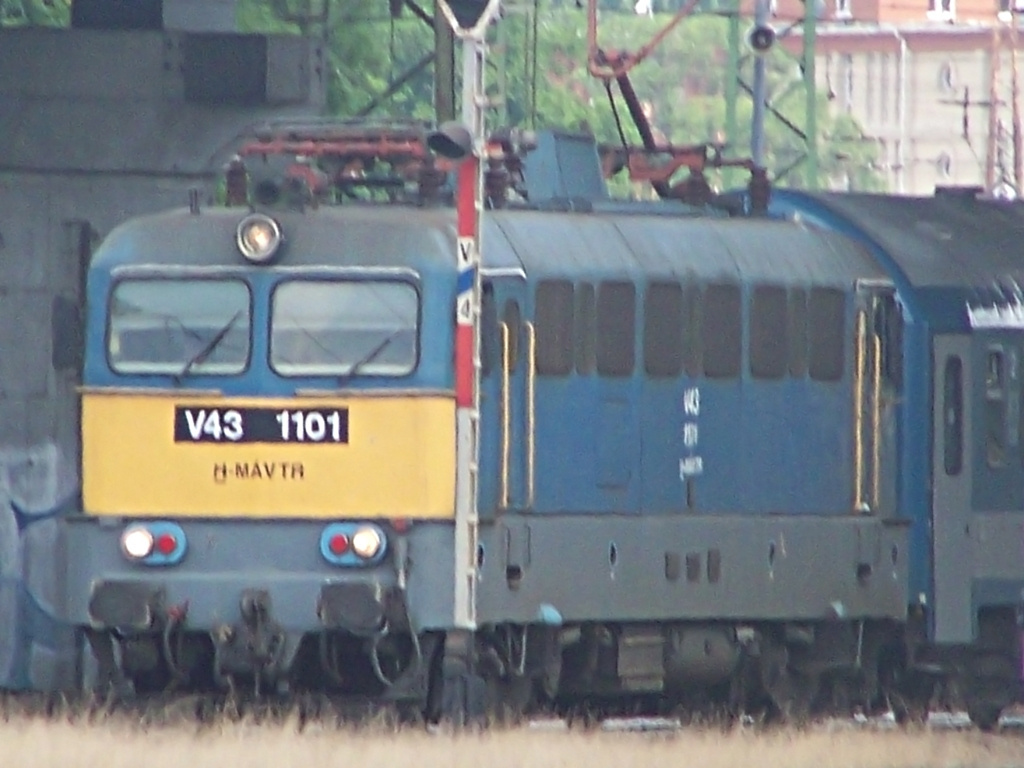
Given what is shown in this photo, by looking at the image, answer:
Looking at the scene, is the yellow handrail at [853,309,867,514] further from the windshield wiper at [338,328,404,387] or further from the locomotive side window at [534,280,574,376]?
the windshield wiper at [338,328,404,387]

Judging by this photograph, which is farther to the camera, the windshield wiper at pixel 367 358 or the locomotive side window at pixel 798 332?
the locomotive side window at pixel 798 332

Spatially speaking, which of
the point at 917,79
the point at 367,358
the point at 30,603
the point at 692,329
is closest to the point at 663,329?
the point at 692,329

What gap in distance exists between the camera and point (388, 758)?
15031mm

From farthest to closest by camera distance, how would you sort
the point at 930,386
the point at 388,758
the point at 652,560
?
the point at 930,386 < the point at 652,560 < the point at 388,758

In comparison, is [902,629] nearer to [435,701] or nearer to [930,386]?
[930,386]

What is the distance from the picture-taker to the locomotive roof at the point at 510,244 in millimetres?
17547

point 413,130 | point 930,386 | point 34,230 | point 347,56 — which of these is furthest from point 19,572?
point 347,56

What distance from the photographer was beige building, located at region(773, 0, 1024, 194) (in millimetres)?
100500

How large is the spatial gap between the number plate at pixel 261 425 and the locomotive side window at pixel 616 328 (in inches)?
73.9

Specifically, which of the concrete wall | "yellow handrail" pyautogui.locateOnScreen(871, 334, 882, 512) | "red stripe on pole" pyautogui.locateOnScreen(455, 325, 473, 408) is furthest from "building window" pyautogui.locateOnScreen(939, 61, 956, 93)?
"red stripe on pole" pyautogui.locateOnScreen(455, 325, 473, 408)

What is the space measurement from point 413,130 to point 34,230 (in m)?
5.34

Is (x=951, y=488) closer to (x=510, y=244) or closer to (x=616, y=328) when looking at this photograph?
(x=616, y=328)

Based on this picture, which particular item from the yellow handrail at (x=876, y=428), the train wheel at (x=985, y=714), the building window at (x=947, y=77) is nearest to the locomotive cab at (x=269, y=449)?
the yellow handrail at (x=876, y=428)

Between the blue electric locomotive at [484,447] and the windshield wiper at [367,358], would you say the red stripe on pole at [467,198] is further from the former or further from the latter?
the windshield wiper at [367,358]
